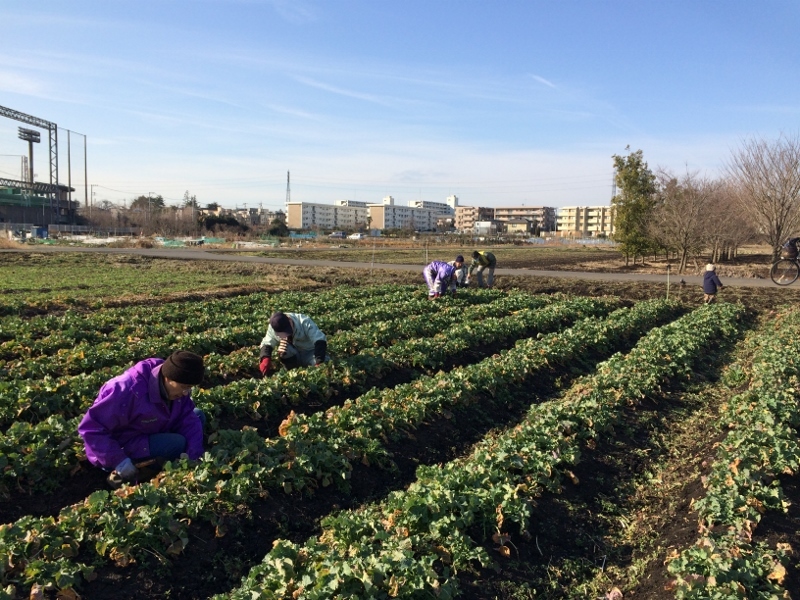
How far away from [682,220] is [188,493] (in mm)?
35565

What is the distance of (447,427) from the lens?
7.70 m

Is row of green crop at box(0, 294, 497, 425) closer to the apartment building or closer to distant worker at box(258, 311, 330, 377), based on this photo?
distant worker at box(258, 311, 330, 377)

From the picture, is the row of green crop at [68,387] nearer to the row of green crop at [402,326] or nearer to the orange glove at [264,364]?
the row of green crop at [402,326]

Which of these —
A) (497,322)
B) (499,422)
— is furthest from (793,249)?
(499,422)

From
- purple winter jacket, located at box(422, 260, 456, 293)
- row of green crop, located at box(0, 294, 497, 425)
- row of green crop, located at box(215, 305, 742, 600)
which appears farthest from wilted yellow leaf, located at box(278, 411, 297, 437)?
purple winter jacket, located at box(422, 260, 456, 293)

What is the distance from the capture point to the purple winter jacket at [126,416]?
5219 mm

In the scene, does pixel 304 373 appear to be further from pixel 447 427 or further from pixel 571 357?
pixel 571 357

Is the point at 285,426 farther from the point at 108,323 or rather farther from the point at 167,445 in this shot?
the point at 108,323

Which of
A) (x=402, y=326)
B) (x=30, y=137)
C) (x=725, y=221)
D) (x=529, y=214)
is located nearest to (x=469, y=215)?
(x=529, y=214)

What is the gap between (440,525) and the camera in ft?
14.9

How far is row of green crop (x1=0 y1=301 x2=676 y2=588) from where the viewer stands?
161 inches

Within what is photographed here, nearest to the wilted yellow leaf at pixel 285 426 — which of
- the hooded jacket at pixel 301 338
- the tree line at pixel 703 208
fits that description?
the hooded jacket at pixel 301 338

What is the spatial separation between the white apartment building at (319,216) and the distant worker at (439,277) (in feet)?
466

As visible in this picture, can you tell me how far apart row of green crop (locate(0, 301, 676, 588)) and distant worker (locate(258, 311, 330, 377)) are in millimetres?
1854
